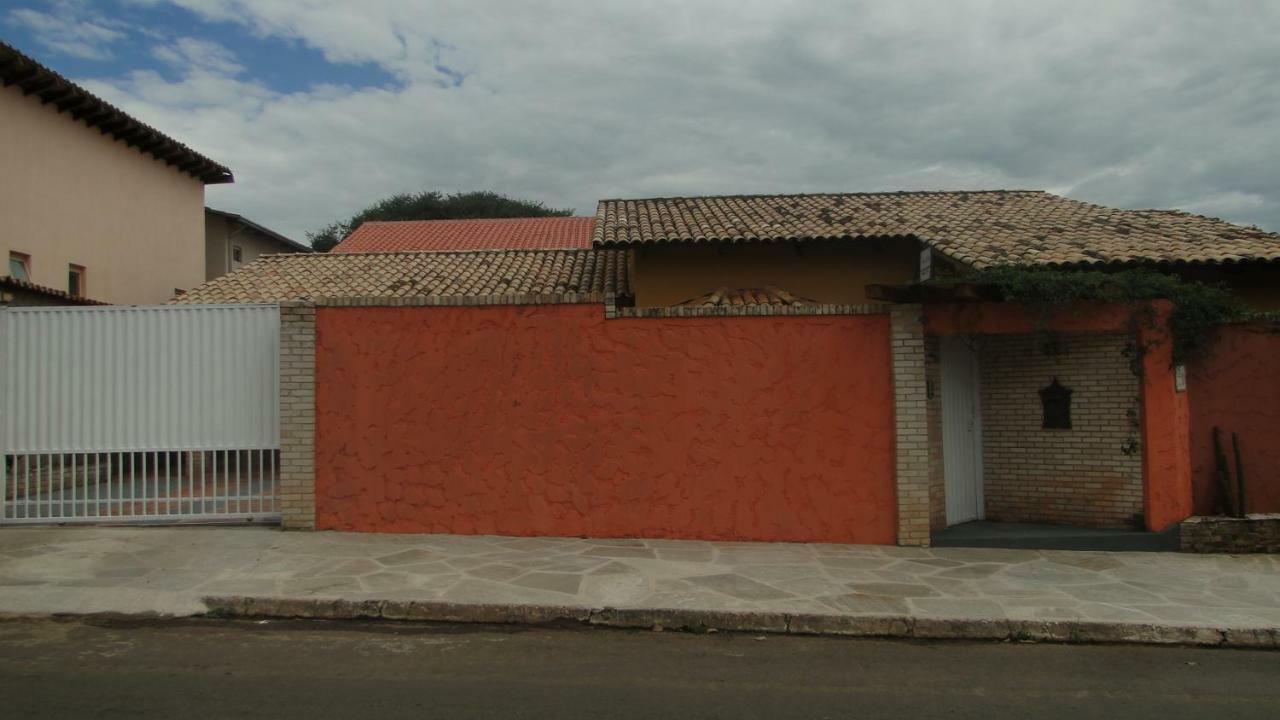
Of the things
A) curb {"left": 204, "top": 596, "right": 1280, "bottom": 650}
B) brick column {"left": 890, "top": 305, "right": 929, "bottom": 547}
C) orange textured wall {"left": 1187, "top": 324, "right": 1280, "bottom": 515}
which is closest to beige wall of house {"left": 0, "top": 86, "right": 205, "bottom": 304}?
curb {"left": 204, "top": 596, "right": 1280, "bottom": 650}

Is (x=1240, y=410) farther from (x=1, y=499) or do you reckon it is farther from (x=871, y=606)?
(x=1, y=499)

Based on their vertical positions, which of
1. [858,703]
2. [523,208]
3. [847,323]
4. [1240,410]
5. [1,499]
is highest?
[523,208]

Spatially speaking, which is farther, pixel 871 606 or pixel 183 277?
pixel 183 277

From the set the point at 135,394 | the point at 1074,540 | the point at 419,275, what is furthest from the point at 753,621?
Result: the point at 419,275

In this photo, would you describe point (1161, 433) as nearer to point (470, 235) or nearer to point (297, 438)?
point (297, 438)

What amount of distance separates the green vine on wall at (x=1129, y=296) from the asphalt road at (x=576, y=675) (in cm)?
347

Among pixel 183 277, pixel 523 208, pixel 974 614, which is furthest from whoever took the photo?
pixel 523 208

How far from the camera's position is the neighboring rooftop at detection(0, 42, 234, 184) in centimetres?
1323

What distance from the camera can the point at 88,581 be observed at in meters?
6.49

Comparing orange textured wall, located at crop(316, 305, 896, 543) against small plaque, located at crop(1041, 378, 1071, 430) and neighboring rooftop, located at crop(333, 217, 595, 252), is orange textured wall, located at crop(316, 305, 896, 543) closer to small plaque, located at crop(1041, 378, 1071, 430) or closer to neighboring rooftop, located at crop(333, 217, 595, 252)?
small plaque, located at crop(1041, 378, 1071, 430)

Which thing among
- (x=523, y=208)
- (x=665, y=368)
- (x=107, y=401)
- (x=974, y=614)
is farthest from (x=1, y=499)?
(x=523, y=208)

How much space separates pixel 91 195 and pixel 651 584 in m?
14.3

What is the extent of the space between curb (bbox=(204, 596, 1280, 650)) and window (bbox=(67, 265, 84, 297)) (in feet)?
39.2

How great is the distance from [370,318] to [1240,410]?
29.1 feet
